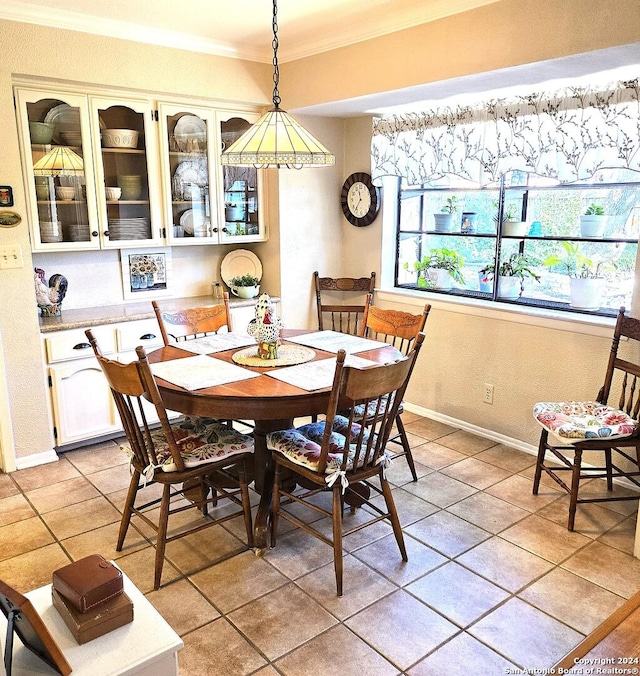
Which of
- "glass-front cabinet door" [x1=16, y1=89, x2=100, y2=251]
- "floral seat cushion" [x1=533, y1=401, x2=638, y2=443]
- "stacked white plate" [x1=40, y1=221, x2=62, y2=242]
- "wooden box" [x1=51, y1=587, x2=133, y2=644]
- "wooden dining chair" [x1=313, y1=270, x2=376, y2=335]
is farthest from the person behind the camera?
"wooden dining chair" [x1=313, y1=270, x2=376, y2=335]

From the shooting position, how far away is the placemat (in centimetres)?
273

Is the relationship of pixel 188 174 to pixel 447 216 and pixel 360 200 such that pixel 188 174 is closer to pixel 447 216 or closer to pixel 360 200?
pixel 360 200

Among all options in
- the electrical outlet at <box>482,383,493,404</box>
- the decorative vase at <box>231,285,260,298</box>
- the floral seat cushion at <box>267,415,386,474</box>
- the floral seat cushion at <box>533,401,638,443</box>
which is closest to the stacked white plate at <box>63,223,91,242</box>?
the decorative vase at <box>231,285,260,298</box>

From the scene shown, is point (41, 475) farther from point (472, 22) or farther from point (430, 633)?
point (472, 22)

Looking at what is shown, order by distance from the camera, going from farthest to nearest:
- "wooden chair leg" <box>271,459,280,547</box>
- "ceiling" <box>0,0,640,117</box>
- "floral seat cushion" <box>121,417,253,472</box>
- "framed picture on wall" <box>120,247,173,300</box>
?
"framed picture on wall" <box>120,247,173,300</box> < "ceiling" <box>0,0,640,117</box> < "wooden chair leg" <box>271,459,280,547</box> < "floral seat cushion" <box>121,417,253,472</box>

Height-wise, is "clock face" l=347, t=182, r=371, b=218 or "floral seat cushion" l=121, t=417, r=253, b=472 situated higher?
"clock face" l=347, t=182, r=371, b=218

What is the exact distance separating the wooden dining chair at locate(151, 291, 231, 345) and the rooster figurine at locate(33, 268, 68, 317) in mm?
717

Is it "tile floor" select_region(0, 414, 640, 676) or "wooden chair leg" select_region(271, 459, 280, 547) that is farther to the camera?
"wooden chair leg" select_region(271, 459, 280, 547)

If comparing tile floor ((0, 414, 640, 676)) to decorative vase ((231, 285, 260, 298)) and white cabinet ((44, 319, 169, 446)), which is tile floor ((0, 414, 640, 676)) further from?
decorative vase ((231, 285, 260, 298))

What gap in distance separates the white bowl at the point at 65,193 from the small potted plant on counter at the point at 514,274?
Result: 266 cm

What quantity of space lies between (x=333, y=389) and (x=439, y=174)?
7.31ft

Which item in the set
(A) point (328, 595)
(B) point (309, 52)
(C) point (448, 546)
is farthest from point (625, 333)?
(B) point (309, 52)

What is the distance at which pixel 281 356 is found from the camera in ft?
9.36

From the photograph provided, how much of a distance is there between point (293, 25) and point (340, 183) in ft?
4.49
